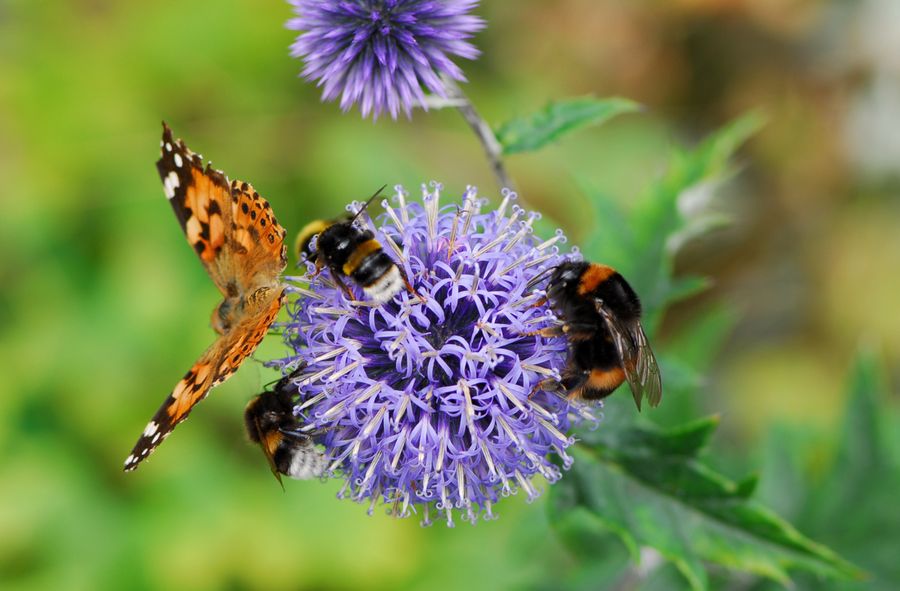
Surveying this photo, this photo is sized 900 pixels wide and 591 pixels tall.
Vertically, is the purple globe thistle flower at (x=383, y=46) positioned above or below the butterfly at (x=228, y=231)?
above

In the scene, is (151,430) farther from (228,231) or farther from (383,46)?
(383,46)

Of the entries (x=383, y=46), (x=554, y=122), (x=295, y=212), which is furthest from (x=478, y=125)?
(x=295, y=212)

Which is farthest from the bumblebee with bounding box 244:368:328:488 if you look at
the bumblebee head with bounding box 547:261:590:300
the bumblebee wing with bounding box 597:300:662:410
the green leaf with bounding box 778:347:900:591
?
the green leaf with bounding box 778:347:900:591

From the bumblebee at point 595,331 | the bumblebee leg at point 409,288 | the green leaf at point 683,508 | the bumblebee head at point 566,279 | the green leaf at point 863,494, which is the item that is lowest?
the green leaf at point 863,494

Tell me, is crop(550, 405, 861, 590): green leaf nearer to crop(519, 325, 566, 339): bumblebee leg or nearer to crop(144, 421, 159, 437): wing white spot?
crop(519, 325, 566, 339): bumblebee leg

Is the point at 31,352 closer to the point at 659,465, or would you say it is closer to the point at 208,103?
the point at 208,103

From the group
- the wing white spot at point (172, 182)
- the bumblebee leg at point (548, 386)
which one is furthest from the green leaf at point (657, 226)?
the wing white spot at point (172, 182)

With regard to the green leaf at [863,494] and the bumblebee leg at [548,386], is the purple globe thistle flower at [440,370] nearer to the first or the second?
the bumblebee leg at [548,386]
